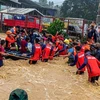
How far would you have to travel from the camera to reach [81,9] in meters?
48.1

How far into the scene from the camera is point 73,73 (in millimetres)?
10234

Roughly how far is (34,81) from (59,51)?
5.14 metres

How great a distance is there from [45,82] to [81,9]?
133 ft

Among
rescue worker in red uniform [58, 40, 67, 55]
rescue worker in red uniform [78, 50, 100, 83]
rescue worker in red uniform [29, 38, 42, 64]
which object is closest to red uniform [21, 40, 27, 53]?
rescue worker in red uniform [29, 38, 42, 64]

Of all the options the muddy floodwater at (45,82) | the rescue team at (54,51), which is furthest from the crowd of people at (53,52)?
the muddy floodwater at (45,82)

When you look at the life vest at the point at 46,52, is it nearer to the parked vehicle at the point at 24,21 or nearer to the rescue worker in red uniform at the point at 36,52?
the rescue worker in red uniform at the point at 36,52

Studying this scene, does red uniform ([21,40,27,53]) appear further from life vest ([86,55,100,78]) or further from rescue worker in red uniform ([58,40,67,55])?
life vest ([86,55,100,78])

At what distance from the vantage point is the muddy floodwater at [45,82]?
7.71 metres

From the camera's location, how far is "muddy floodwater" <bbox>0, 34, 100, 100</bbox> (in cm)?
771

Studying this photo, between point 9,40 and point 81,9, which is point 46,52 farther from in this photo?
point 81,9

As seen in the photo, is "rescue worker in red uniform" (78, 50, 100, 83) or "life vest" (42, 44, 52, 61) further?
"life vest" (42, 44, 52, 61)

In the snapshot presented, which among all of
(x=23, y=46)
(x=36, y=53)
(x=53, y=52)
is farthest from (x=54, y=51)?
(x=36, y=53)

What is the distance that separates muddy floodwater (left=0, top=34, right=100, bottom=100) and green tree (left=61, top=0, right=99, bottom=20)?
35913 mm

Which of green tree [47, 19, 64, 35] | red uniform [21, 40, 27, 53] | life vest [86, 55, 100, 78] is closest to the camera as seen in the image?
life vest [86, 55, 100, 78]
